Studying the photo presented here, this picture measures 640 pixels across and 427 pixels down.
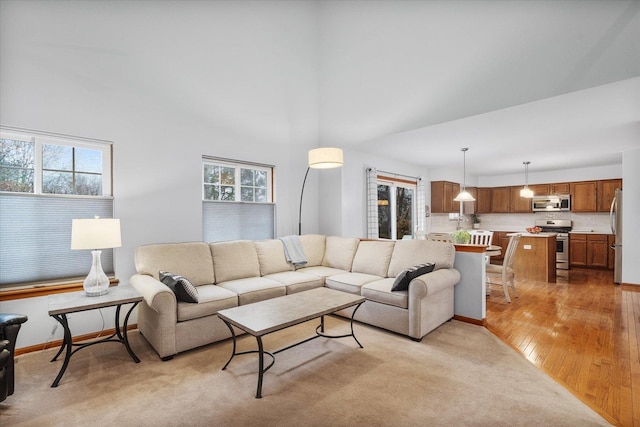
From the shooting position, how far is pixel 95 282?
265 centimetres

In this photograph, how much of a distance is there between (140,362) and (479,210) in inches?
339

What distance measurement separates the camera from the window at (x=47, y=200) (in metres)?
2.77

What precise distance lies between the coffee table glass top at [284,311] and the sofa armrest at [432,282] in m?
0.58

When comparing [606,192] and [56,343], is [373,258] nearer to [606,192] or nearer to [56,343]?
[56,343]

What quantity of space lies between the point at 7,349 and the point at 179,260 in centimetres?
151

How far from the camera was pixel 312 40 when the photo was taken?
13.7 feet

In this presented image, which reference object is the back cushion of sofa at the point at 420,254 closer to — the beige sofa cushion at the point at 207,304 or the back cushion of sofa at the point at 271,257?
the back cushion of sofa at the point at 271,257

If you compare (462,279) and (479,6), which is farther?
(462,279)

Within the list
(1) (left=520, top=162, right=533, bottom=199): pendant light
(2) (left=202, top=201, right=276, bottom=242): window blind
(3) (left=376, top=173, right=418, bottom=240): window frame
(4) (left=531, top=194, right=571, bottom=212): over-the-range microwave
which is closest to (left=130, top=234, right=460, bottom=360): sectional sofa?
(2) (left=202, top=201, right=276, bottom=242): window blind

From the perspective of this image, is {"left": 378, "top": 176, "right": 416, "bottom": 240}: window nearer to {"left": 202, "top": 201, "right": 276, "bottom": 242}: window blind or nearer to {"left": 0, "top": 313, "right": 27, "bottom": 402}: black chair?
{"left": 202, "top": 201, "right": 276, "bottom": 242}: window blind

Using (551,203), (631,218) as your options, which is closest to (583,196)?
(551,203)

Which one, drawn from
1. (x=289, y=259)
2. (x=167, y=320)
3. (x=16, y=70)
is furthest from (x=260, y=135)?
(x=167, y=320)

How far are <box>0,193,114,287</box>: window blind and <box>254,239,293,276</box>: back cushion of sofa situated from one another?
181 cm

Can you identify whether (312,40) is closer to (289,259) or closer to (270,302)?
(289,259)
